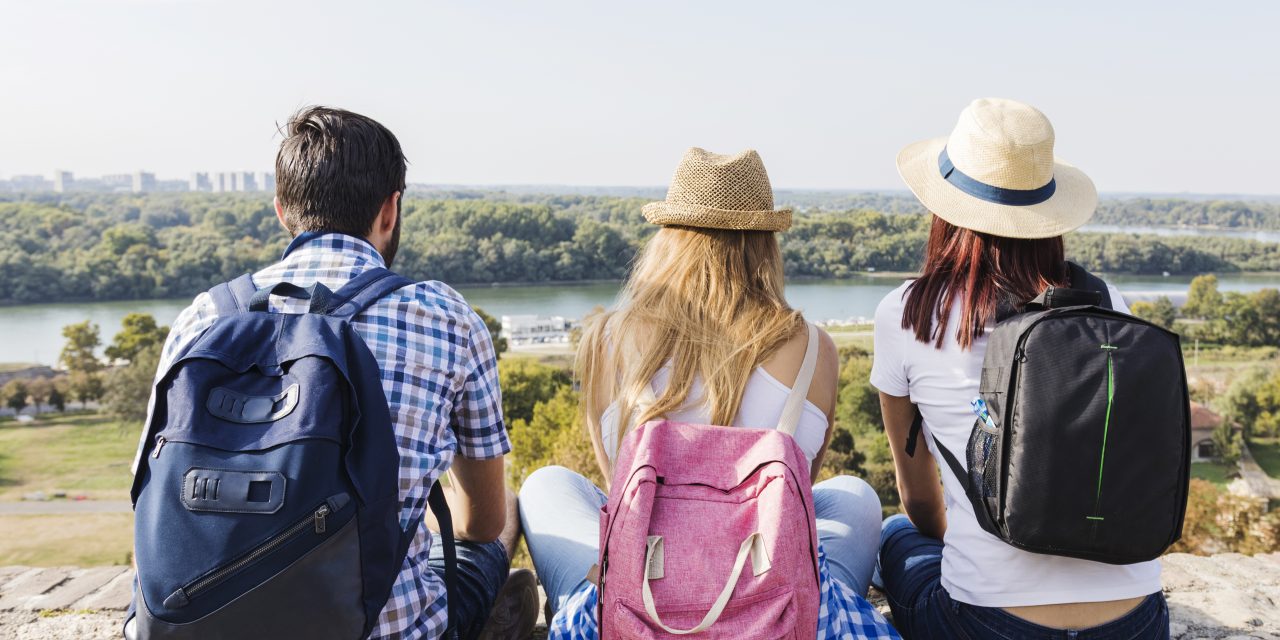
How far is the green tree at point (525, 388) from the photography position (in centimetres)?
2472

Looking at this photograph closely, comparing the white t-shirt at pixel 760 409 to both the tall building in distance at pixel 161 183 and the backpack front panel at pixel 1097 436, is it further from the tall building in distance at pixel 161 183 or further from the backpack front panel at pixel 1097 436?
the tall building in distance at pixel 161 183

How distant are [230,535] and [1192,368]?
35229 mm

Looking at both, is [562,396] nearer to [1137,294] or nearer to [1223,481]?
[1223,481]

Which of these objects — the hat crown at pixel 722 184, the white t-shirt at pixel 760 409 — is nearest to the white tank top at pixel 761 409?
the white t-shirt at pixel 760 409

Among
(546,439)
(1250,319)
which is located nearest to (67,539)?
(546,439)

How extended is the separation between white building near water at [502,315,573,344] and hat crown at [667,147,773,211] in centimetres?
3561

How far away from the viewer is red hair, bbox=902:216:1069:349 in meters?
1.54

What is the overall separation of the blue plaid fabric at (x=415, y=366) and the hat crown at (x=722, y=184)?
55 cm

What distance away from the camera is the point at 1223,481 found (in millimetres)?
22672

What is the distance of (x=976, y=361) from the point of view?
5.03 feet

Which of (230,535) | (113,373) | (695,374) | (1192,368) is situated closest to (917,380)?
(695,374)

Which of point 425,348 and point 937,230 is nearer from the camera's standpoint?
point 425,348

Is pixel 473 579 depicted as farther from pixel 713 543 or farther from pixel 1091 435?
pixel 1091 435

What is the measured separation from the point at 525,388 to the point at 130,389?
53.8 feet
